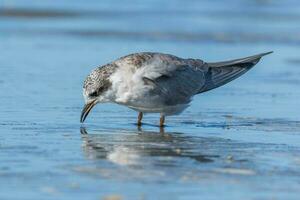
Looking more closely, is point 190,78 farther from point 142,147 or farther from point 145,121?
point 142,147

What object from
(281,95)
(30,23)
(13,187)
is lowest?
(13,187)

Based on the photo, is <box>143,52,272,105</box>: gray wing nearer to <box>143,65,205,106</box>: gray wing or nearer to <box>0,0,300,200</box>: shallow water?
<box>143,65,205,106</box>: gray wing

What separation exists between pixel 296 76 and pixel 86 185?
803 centimetres

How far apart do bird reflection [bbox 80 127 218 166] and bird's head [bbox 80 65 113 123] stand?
0.31m

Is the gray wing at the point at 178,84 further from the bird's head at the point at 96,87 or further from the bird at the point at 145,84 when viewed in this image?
the bird's head at the point at 96,87

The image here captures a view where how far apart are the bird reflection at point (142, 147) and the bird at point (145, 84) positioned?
0.33 meters

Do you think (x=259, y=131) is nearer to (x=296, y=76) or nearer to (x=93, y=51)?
(x=296, y=76)

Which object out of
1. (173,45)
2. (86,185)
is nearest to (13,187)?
(86,185)

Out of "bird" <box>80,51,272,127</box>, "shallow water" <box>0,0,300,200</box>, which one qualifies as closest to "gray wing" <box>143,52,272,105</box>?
"bird" <box>80,51,272,127</box>

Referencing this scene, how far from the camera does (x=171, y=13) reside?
971 inches

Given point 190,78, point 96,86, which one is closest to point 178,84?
point 190,78

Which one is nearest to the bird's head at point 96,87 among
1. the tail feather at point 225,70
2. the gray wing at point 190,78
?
the gray wing at point 190,78

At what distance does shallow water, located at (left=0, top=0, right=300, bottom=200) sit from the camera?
25.9 ft

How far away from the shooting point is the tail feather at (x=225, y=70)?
12.4 m
